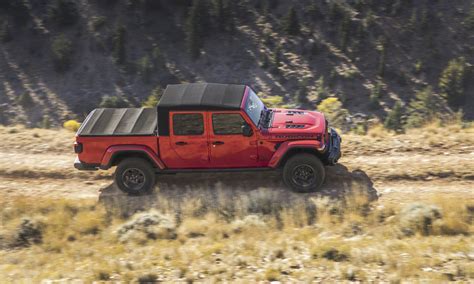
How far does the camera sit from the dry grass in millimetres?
7270

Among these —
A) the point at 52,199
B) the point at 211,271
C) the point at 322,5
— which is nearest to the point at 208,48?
the point at 322,5

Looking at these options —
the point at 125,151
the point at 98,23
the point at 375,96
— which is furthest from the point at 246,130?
the point at 98,23

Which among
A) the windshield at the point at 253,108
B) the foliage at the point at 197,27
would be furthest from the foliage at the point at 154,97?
the windshield at the point at 253,108

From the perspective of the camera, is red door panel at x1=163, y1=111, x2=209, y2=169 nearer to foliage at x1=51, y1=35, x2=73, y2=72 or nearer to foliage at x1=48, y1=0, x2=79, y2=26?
foliage at x1=51, y1=35, x2=73, y2=72

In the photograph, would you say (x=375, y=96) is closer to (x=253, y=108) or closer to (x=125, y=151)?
(x=253, y=108)

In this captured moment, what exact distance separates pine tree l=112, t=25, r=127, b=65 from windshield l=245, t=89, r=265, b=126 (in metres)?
23.3

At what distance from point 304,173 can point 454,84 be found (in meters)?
21.2

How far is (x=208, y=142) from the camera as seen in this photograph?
9359mm

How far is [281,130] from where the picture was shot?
368 inches

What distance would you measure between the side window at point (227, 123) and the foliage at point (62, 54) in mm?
25152

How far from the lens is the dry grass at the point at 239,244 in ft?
23.9

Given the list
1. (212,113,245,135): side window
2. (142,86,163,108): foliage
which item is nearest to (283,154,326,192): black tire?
(212,113,245,135): side window

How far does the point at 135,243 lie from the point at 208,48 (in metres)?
24.9

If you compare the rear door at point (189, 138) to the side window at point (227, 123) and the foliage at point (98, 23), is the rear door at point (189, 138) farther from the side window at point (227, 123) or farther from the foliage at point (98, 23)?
the foliage at point (98, 23)
